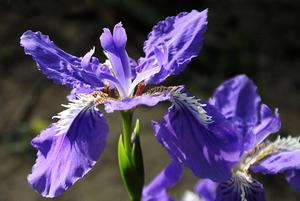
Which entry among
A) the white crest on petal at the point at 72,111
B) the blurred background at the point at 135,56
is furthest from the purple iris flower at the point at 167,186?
the blurred background at the point at 135,56

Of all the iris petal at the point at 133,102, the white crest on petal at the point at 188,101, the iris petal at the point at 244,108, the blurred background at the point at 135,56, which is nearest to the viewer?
the iris petal at the point at 133,102

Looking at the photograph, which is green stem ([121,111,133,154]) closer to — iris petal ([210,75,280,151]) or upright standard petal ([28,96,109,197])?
upright standard petal ([28,96,109,197])

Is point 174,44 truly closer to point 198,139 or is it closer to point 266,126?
point 198,139

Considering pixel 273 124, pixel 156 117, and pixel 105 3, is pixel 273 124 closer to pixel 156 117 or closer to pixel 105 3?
pixel 156 117

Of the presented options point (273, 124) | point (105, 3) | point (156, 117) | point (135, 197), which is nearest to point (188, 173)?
point (156, 117)

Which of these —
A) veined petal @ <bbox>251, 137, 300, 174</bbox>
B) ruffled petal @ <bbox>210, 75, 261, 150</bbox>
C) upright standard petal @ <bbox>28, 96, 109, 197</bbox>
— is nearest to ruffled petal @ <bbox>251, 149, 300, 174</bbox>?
veined petal @ <bbox>251, 137, 300, 174</bbox>

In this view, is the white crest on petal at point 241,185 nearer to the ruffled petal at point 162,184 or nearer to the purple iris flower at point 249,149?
the purple iris flower at point 249,149
